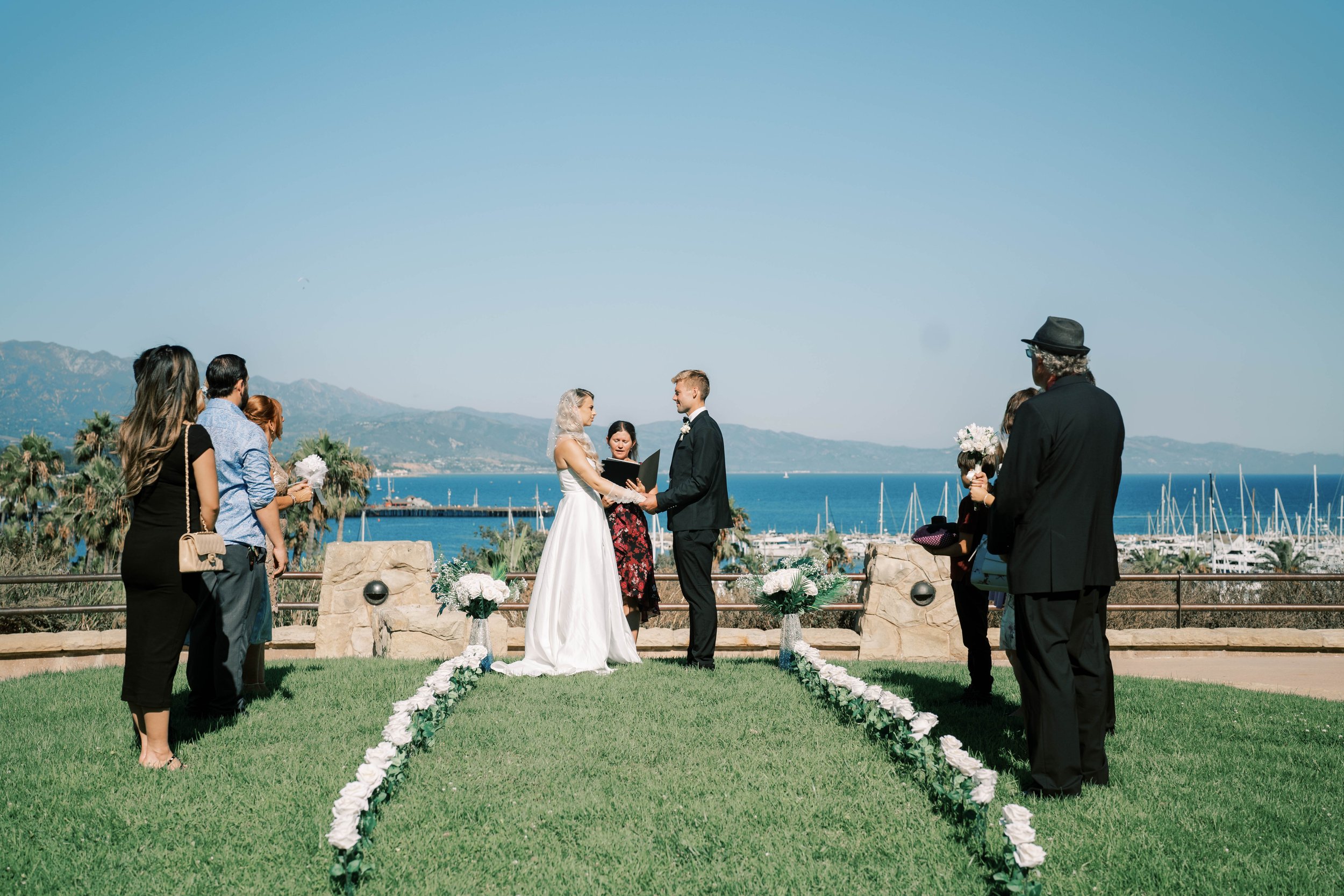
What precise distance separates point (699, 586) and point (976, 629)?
8.14 feet

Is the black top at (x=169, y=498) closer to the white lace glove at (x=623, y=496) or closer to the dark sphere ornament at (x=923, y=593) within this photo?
the white lace glove at (x=623, y=496)

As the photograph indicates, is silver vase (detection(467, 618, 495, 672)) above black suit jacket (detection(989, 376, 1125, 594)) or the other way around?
the other way around

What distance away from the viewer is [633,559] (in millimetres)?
9234

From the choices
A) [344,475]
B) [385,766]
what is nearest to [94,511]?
[344,475]

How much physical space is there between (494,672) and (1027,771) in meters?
4.73

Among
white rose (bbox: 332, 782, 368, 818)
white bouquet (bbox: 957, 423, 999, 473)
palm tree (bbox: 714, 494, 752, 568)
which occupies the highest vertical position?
white bouquet (bbox: 957, 423, 999, 473)

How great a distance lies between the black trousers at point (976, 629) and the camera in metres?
6.71

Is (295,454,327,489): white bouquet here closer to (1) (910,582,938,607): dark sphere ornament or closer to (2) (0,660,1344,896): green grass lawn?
(2) (0,660,1344,896): green grass lawn

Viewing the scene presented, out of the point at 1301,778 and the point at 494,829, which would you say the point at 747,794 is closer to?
the point at 494,829

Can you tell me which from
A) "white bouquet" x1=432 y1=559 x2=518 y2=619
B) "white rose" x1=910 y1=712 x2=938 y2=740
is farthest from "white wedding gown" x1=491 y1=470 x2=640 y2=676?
"white rose" x1=910 y1=712 x2=938 y2=740

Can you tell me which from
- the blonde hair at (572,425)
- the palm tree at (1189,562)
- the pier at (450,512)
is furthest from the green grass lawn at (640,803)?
the pier at (450,512)

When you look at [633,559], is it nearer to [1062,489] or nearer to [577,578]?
[577,578]

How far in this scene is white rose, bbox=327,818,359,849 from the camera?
139 inches

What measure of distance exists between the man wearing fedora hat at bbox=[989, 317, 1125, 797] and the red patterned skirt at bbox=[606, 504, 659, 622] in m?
4.83
